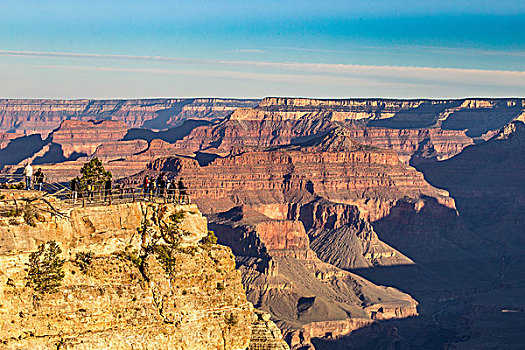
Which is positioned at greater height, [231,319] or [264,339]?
[231,319]

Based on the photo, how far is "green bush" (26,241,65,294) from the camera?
79.4 ft

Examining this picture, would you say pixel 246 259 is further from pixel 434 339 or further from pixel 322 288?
pixel 434 339

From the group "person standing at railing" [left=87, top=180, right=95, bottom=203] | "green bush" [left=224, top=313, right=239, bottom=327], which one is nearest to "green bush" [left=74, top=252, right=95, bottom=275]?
"person standing at railing" [left=87, top=180, right=95, bottom=203]

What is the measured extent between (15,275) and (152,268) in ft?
13.4

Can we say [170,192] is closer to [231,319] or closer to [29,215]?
[231,319]

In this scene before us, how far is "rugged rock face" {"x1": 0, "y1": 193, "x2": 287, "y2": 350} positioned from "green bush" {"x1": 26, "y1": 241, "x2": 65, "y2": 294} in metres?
0.14

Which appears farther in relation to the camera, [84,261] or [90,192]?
[90,192]

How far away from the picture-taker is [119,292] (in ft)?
83.7

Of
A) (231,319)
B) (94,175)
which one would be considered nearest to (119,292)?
(231,319)

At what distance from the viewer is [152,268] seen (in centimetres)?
2678

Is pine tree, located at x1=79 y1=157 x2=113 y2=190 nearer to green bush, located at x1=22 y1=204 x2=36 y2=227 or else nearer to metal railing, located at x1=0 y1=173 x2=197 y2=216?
metal railing, located at x1=0 y1=173 x2=197 y2=216

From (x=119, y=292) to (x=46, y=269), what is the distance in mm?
2012

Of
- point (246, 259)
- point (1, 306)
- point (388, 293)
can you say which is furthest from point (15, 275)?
point (388, 293)

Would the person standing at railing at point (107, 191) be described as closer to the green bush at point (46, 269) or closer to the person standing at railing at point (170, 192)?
the person standing at railing at point (170, 192)
